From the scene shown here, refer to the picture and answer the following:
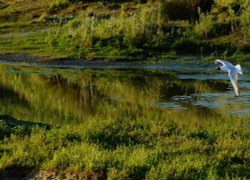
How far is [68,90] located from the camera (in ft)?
76.3

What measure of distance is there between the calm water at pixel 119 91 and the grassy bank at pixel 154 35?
1714 mm

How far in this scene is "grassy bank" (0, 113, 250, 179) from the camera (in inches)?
393

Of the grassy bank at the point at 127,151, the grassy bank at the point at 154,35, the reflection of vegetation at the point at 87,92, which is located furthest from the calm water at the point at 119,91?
the grassy bank at the point at 127,151

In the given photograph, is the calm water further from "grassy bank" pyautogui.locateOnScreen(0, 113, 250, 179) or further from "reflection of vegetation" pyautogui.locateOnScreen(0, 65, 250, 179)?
"grassy bank" pyautogui.locateOnScreen(0, 113, 250, 179)

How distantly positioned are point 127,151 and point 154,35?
65.0ft

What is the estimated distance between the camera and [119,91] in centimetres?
2219

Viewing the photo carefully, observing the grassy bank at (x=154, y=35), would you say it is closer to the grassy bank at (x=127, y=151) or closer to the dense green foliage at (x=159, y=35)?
the dense green foliage at (x=159, y=35)

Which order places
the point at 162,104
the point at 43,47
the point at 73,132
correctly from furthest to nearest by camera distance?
the point at 43,47
the point at 162,104
the point at 73,132

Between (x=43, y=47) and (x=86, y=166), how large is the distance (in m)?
22.3

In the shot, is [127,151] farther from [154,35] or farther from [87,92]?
[154,35]

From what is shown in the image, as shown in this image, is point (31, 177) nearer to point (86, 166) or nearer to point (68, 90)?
point (86, 166)

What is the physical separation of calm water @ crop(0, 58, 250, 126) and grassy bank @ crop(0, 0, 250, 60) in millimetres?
1714

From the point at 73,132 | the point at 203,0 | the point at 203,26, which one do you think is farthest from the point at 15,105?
the point at 203,0

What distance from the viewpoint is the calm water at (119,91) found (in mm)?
18000
